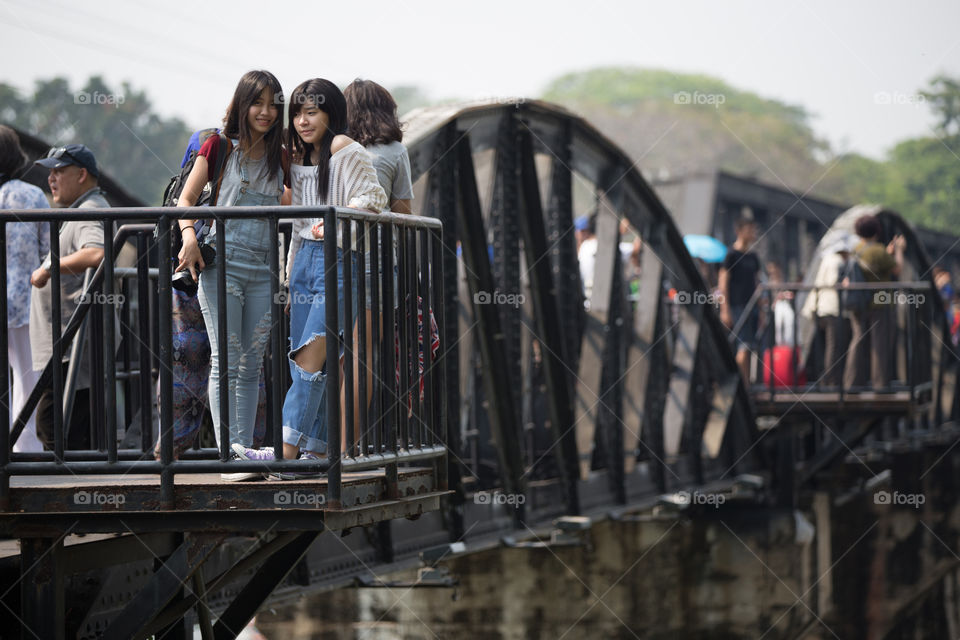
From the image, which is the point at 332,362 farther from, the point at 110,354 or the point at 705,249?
the point at 705,249

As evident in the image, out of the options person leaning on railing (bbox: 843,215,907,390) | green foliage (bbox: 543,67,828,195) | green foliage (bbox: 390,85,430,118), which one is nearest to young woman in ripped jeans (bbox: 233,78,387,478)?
person leaning on railing (bbox: 843,215,907,390)

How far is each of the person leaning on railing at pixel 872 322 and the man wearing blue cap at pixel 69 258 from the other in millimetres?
8927

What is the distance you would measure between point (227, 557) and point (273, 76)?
2.57m

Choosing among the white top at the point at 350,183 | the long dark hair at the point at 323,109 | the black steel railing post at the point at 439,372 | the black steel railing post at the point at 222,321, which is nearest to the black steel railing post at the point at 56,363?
the black steel railing post at the point at 222,321

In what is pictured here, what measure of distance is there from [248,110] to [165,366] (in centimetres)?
102

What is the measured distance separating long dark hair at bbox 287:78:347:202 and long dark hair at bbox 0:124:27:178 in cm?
216

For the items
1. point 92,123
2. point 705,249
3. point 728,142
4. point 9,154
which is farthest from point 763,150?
point 9,154

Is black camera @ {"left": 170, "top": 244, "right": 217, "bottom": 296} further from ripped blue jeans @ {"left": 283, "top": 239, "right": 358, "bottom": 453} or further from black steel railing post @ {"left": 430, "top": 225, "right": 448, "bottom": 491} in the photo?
Result: black steel railing post @ {"left": 430, "top": 225, "right": 448, "bottom": 491}

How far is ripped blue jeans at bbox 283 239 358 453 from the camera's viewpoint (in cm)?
488

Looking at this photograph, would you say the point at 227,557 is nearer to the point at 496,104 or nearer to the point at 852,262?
the point at 496,104

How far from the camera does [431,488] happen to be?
5.51 metres

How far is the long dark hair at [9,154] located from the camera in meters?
6.76

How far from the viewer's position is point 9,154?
6785mm

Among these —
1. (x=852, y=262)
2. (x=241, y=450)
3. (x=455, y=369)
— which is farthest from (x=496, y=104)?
(x=852, y=262)
